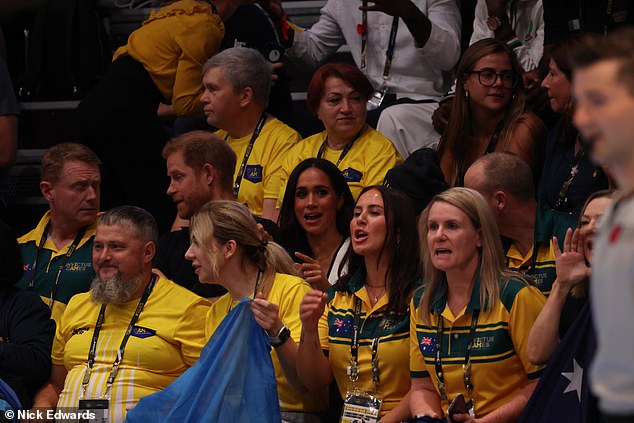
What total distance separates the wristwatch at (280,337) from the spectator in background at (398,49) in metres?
1.85

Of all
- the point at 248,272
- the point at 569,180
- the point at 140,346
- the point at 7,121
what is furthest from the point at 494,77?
the point at 7,121

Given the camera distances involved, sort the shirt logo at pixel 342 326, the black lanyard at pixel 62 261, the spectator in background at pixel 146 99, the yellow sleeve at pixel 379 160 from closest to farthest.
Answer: the shirt logo at pixel 342 326 → the black lanyard at pixel 62 261 → the yellow sleeve at pixel 379 160 → the spectator in background at pixel 146 99

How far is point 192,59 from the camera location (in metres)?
5.91

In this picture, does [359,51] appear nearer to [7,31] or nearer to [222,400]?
[7,31]

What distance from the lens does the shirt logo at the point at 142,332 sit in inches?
174

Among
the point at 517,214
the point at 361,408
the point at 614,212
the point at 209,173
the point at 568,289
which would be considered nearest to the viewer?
the point at 614,212

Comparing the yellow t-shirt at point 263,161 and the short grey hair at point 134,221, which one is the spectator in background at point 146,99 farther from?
the short grey hair at point 134,221

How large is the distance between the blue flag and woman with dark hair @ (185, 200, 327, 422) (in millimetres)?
196

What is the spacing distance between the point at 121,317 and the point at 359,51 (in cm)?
224

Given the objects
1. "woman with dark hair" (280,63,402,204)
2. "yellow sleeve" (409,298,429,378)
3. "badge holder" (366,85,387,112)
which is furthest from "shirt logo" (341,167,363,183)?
"yellow sleeve" (409,298,429,378)

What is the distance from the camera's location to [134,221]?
→ 4637mm

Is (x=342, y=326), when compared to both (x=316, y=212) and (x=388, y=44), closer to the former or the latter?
(x=316, y=212)

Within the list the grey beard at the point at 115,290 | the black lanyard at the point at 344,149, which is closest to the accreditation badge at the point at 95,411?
the grey beard at the point at 115,290

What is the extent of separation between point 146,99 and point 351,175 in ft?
4.44
